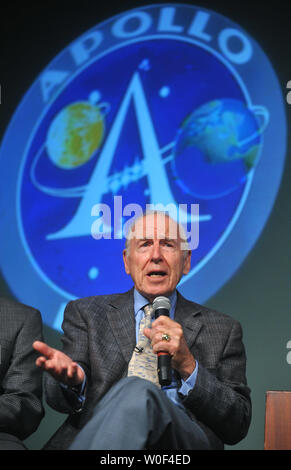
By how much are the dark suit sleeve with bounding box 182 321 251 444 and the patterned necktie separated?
0.21 meters

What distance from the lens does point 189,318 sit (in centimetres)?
240

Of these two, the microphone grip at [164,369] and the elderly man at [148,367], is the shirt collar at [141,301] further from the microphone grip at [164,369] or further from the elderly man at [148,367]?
the microphone grip at [164,369]

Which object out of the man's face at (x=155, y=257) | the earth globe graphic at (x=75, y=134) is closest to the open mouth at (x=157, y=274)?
the man's face at (x=155, y=257)

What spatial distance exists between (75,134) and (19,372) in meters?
1.65

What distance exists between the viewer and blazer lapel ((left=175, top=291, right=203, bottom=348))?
2338 millimetres

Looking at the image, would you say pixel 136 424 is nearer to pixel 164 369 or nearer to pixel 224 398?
pixel 164 369

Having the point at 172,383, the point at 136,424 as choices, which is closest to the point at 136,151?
the point at 172,383

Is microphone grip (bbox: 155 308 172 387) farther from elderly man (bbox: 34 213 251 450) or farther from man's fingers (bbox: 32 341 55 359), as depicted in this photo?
man's fingers (bbox: 32 341 55 359)

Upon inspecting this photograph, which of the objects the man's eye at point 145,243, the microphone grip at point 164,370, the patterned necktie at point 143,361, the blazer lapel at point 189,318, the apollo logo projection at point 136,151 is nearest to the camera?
the microphone grip at point 164,370

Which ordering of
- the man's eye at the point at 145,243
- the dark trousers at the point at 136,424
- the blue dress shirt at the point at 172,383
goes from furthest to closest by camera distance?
the man's eye at the point at 145,243 < the blue dress shirt at the point at 172,383 < the dark trousers at the point at 136,424

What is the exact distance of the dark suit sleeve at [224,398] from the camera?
79.6 inches

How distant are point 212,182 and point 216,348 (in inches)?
47.3

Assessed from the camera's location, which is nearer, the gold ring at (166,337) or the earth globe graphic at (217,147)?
the gold ring at (166,337)

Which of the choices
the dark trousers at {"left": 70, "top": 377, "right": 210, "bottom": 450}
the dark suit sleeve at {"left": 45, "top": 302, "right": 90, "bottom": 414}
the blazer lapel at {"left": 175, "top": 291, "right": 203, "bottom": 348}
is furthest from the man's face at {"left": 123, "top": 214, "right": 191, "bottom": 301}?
the dark trousers at {"left": 70, "top": 377, "right": 210, "bottom": 450}
